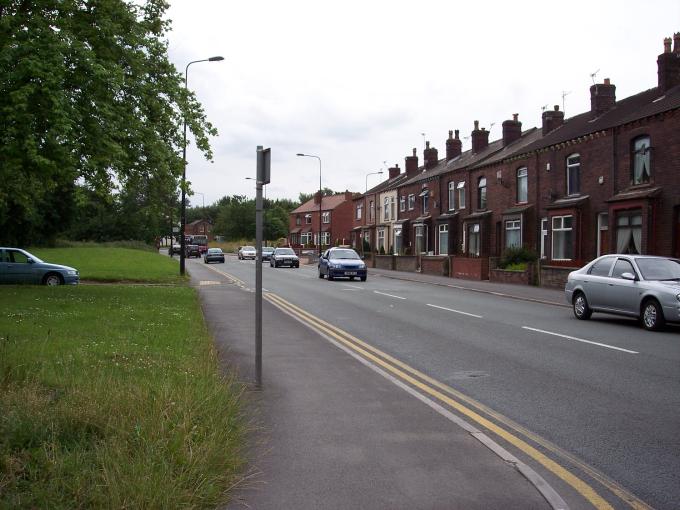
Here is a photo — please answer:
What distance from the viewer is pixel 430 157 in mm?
54312

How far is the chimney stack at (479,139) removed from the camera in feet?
151

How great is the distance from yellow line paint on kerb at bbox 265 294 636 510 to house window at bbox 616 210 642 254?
1539cm

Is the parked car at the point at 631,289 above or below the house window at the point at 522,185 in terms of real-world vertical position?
below

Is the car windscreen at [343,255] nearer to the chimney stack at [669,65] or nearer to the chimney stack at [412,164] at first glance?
the chimney stack at [669,65]

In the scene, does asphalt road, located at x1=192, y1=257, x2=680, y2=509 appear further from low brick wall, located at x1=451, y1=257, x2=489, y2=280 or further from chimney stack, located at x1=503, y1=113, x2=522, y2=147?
chimney stack, located at x1=503, y1=113, x2=522, y2=147

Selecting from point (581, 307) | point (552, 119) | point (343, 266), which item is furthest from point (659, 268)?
point (552, 119)

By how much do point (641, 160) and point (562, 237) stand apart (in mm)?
5786

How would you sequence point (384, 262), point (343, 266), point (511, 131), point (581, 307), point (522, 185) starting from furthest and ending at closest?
point (384, 262)
point (511, 131)
point (522, 185)
point (343, 266)
point (581, 307)

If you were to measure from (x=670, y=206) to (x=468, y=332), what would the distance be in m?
14.2

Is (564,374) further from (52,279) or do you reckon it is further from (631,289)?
(52,279)

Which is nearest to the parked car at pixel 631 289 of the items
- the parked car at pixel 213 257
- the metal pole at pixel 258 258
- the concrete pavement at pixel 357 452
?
the concrete pavement at pixel 357 452

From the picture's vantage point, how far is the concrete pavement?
4.51m

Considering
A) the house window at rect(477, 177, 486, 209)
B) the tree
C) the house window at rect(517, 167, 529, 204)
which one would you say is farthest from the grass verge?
the house window at rect(477, 177, 486, 209)

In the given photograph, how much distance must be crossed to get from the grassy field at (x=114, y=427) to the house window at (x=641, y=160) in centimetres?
2162
